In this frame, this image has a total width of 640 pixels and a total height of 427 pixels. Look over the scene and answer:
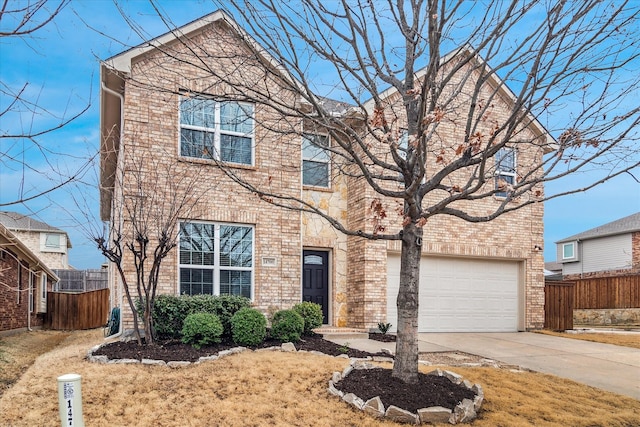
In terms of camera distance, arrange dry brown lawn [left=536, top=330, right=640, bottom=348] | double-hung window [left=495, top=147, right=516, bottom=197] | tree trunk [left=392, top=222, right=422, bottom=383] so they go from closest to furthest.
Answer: double-hung window [left=495, top=147, right=516, bottom=197], tree trunk [left=392, top=222, right=422, bottom=383], dry brown lawn [left=536, top=330, right=640, bottom=348]

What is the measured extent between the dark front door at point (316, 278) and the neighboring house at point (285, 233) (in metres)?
0.03

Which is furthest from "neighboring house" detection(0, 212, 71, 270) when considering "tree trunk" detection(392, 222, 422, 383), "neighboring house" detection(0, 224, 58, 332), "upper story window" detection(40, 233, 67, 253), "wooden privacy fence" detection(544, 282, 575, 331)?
"tree trunk" detection(392, 222, 422, 383)

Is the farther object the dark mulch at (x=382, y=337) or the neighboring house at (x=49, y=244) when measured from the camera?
the neighboring house at (x=49, y=244)

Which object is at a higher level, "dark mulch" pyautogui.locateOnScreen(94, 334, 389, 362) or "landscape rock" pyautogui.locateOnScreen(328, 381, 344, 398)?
"landscape rock" pyautogui.locateOnScreen(328, 381, 344, 398)

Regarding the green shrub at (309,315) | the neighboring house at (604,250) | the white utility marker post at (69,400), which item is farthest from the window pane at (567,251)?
the white utility marker post at (69,400)

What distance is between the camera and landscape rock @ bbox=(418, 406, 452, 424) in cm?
555

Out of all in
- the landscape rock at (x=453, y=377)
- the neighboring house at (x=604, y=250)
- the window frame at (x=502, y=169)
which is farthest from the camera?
the neighboring house at (x=604, y=250)

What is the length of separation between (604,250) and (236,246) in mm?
24640

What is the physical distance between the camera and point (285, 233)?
11984 millimetres

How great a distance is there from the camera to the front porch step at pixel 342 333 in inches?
443

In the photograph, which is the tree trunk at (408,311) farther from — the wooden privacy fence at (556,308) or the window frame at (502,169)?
the wooden privacy fence at (556,308)

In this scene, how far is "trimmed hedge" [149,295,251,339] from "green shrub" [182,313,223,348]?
2.10 feet

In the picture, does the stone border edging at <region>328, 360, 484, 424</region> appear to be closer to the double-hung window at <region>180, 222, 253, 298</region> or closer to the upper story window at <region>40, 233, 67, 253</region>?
the double-hung window at <region>180, 222, 253, 298</region>

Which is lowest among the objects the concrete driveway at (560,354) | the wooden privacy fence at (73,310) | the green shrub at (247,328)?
the wooden privacy fence at (73,310)
